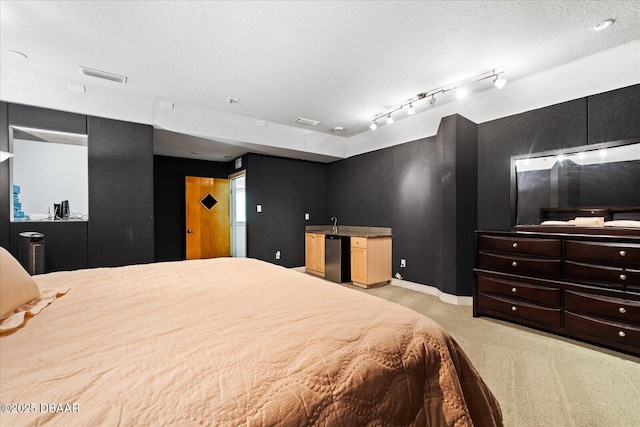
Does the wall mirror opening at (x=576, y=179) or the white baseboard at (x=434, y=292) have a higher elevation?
the wall mirror opening at (x=576, y=179)

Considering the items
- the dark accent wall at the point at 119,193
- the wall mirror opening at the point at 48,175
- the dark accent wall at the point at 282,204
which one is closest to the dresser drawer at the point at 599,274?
the dark accent wall at the point at 282,204

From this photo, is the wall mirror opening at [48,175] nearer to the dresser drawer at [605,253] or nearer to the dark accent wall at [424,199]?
the dark accent wall at [424,199]

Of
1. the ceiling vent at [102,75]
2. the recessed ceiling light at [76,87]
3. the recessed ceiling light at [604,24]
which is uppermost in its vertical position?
the recessed ceiling light at [604,24]

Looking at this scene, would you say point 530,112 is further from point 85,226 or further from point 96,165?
point 85,226

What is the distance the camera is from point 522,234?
300 cm

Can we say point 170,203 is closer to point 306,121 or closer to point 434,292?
point 306,121

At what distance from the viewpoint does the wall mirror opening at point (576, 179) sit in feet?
9.01

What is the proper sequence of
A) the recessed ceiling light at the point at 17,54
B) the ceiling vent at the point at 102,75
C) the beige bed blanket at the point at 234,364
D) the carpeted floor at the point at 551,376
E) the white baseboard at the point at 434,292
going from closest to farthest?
the beige bed blanket at the point at 234,364, the carpeted floor at the point at 551,376, the recessed ceiling light at the point at 17,54, the ceiling vent at the point at 102,75, the white baseboard at the point at 434,292

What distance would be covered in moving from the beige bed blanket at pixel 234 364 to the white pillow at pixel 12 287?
0.12 metres

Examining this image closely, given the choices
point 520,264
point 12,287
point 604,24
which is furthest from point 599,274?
point 12,287

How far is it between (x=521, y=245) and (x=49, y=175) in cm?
592

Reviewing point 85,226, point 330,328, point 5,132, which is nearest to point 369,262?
point 330,328

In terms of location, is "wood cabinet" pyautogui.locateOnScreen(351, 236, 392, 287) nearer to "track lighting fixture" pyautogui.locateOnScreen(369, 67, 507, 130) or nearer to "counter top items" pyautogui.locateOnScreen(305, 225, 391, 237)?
"counter top items" pyautogui.locateOnScreen(305, 225, 391, 237)

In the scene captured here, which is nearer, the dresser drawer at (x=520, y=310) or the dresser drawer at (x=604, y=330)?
the dresser drawer at (x=604, y=330)
